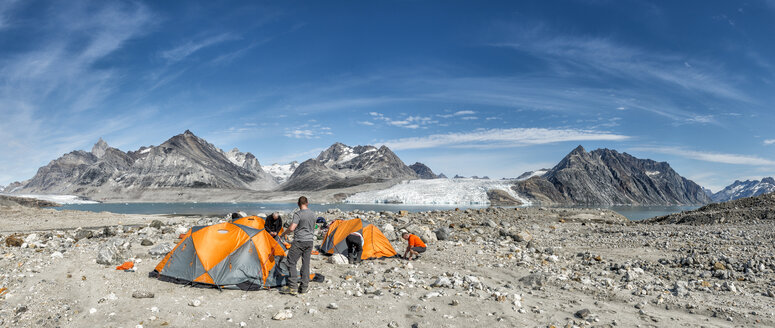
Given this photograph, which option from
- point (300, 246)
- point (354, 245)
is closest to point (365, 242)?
point (354, 245)

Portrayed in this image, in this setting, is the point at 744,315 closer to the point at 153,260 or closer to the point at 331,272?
the point at 331,272

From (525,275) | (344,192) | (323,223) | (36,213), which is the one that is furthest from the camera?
(344,192)

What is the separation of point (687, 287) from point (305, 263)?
9766mm

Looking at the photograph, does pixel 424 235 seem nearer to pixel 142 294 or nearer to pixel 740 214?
pixel 142 294

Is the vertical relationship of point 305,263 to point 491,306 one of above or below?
above

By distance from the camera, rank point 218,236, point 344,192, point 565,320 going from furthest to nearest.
A: point 344,192, point 218,236, point 565,320

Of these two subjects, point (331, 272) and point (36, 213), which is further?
point (36, 213)

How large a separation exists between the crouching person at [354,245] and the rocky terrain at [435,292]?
16.6 inches

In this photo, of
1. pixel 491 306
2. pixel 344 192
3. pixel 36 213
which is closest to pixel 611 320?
pixel 491 306

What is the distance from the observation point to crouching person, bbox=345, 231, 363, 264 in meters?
12.8

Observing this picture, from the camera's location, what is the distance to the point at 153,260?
11578 millimetres

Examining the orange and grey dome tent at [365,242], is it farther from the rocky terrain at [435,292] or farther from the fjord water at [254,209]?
the fjord water at [254,209]

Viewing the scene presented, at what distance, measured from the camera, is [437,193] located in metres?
121

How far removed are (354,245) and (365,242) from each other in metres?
0.57
